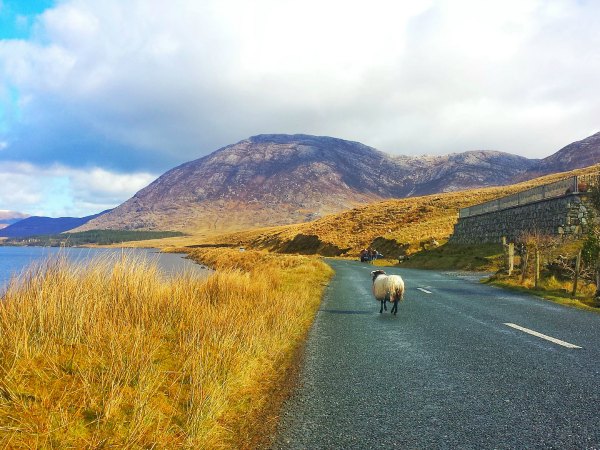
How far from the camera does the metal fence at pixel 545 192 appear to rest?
95.3ft

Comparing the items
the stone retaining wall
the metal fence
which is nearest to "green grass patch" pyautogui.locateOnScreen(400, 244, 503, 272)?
the stone retaining wall

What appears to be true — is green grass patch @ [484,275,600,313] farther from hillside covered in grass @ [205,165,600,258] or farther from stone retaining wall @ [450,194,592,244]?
hillside covered in grass @ [205,165,600,258]

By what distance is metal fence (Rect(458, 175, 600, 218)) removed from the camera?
2905 cm

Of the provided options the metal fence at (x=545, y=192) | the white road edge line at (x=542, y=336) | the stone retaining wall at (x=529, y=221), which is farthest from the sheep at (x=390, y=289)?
the stone retaining wall at (x=529, y=221)

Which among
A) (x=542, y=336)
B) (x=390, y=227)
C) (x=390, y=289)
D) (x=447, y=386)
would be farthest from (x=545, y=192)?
(x=390, y=227)

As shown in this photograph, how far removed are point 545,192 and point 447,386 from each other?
33033 mm

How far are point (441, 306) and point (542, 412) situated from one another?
28.8ft

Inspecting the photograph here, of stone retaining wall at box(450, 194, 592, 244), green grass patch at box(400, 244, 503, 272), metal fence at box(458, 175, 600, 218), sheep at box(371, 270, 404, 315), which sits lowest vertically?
green grass patch at box(400, 244, 503, 272)

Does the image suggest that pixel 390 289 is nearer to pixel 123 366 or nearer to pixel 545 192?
pixel 123 366

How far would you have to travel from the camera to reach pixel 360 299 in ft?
51.3

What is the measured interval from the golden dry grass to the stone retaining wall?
23770mm

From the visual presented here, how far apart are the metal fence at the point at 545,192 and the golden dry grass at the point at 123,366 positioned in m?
20.5

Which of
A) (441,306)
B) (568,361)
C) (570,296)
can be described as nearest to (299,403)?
(568,361)

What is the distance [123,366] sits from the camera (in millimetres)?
4438
